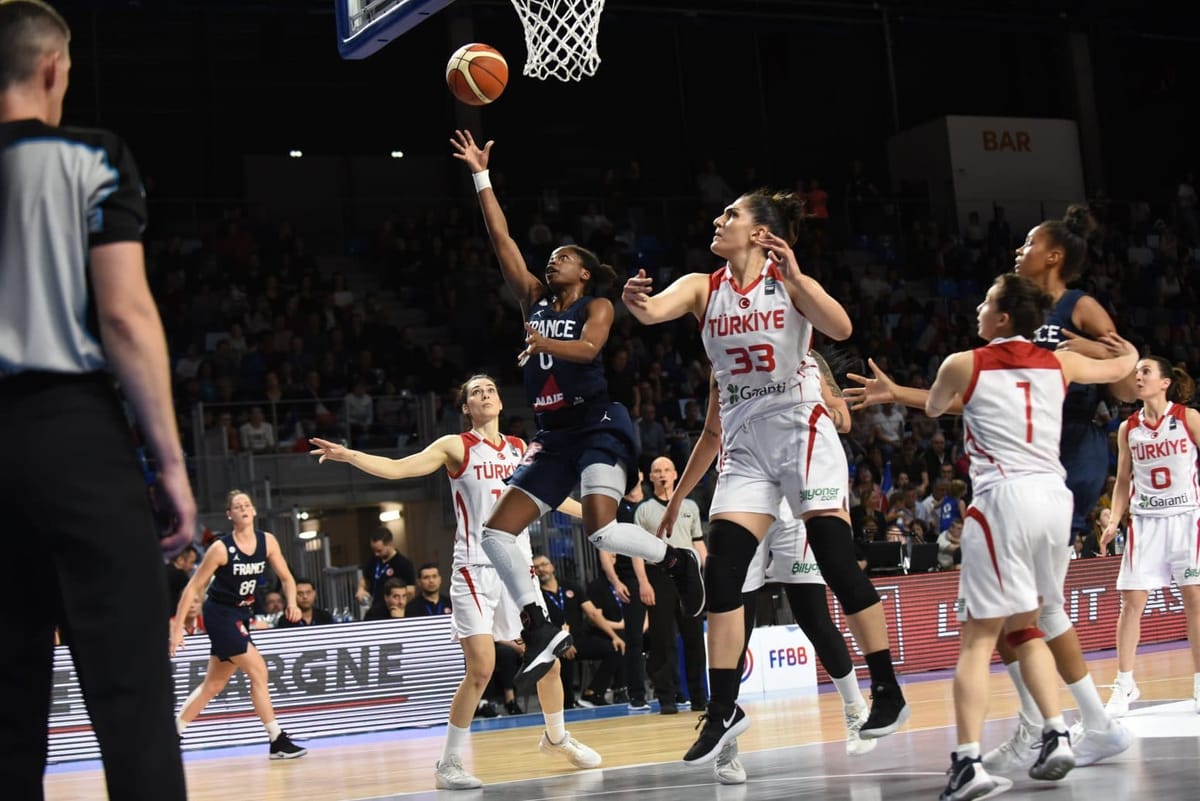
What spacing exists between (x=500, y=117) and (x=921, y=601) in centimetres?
1402

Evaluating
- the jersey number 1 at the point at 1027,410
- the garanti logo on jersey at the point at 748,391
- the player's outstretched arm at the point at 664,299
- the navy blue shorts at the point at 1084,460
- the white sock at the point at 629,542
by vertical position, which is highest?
the player's outstretched arm at the point at 664,299

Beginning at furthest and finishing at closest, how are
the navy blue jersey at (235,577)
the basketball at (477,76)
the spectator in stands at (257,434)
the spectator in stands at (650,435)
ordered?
the spectator in stands at (650,435), the spectator in stands at (257,434), the navy blue jersey at (235,577), the basketball at (477,76)

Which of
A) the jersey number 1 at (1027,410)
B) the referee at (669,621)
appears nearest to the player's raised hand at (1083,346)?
the jersey number 1 at (1027,410)

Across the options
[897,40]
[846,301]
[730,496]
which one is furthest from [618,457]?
[897,40]

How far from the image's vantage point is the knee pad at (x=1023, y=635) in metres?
5.68

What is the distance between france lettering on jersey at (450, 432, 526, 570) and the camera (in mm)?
8711

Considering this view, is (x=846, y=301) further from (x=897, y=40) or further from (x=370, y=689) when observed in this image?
(x=370, y=689)

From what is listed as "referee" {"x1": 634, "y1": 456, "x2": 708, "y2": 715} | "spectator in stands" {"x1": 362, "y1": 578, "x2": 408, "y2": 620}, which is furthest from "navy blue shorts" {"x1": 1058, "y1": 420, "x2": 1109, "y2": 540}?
"spectator in stands" {"x1": 362, "y1": 578, "x2": 408, "y2": 620}

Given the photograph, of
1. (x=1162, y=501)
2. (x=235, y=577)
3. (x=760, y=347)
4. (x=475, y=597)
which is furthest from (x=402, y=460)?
(x=1162, y=501)

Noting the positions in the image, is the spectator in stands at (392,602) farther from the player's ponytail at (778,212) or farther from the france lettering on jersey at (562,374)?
the player's ponytail at (778,212)

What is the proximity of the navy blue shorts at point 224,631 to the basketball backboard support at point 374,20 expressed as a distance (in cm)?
448

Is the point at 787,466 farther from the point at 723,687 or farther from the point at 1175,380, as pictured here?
the point at 1175,380

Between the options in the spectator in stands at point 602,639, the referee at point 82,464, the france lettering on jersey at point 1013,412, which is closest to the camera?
the referee at point 82,464

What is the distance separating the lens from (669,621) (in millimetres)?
12742
